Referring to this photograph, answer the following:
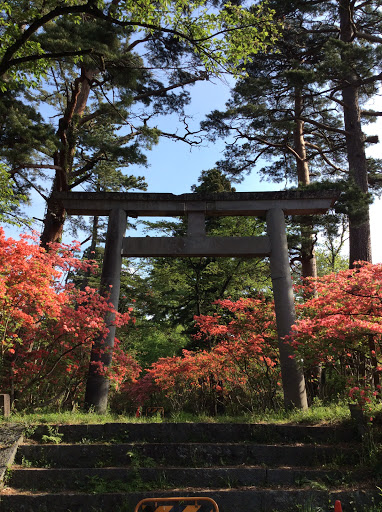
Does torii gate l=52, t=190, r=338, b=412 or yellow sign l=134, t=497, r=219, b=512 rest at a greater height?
torii gate l=52, t=190, r=338, b=412

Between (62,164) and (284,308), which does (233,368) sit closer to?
(284,308)

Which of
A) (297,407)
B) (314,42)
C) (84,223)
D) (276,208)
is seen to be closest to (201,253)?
(276,208)

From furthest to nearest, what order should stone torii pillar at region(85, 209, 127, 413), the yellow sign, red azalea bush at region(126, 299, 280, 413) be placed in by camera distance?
red azalea bush at region(126, 299, 280, 413) < stone torii pillar at region(85, 209, 127, 413) < the yellow sign

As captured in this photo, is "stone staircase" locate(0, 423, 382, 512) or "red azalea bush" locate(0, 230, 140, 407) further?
"red azalea bush" locate(0, 230, 140, 407)

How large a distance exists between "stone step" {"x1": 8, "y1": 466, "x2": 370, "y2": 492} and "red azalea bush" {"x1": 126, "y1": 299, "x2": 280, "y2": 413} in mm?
3339

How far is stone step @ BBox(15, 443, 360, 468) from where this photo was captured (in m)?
5.00

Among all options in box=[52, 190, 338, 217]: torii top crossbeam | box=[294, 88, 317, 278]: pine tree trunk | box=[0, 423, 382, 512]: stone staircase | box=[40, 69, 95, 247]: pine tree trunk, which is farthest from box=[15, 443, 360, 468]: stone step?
box=[294, 88, 317, 278]: pine tree trunk

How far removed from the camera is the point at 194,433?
5.67 m

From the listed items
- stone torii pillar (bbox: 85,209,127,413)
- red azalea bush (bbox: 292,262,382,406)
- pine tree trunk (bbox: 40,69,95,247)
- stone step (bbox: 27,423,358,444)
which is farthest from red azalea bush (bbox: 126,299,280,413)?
pine tree trunk (bbox: 40,69,95,247)

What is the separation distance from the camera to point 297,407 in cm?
729

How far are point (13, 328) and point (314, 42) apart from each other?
11.8m

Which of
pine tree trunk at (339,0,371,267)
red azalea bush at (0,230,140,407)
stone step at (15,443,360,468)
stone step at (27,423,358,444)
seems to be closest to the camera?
stone step at (15,443,360,468)

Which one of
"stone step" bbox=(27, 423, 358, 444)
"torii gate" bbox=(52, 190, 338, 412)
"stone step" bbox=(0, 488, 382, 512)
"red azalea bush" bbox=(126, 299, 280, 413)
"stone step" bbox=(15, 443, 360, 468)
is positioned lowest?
"stone step" bbox=(0, 488, 382, 512)

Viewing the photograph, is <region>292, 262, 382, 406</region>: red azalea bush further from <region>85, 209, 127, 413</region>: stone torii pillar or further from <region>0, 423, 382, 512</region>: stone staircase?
<region>85, 209, 127, 413</region>: stone torii pillar
